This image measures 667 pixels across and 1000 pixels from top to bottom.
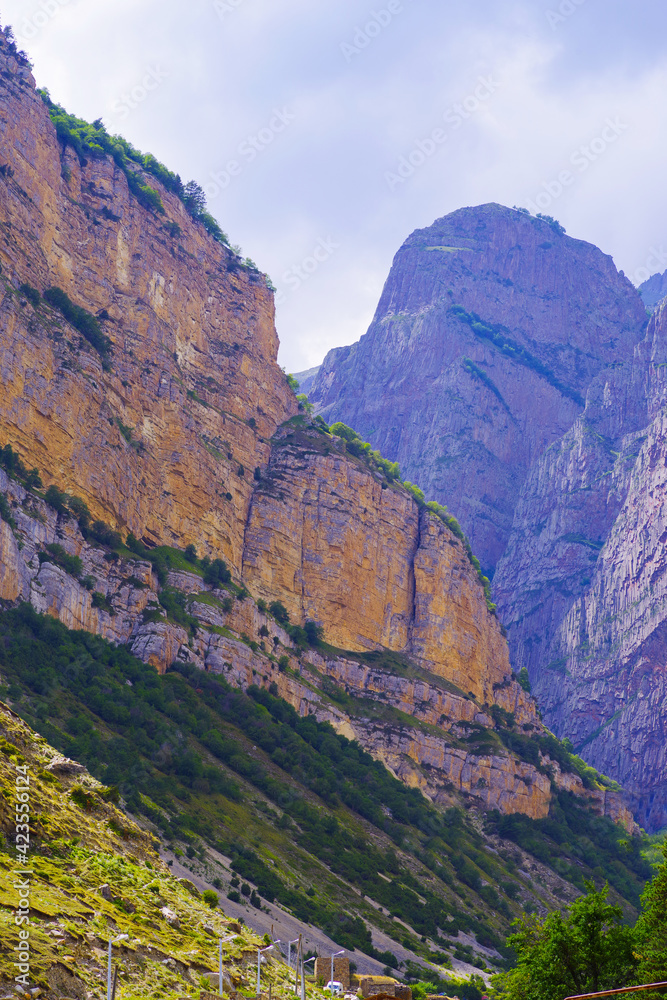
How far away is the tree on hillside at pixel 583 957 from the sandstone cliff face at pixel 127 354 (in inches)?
2600

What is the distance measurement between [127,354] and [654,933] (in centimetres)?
9014

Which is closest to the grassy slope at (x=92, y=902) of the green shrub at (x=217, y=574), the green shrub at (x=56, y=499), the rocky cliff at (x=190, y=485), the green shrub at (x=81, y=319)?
the rocky cliff at (x=190, y=485)

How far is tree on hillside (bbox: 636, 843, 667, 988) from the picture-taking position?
33.2 m

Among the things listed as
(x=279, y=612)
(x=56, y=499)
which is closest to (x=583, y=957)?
(x=56, y=499)

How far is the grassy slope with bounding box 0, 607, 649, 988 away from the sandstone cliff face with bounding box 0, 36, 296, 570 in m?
20.3

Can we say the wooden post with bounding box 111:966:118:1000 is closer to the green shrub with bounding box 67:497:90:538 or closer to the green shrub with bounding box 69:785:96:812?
the green shrub with bounding box 69:785:96:812

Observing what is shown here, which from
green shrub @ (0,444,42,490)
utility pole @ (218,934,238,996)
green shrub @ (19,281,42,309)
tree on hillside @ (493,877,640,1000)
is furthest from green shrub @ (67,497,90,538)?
tree on hillside @ (493,877,640,1000)

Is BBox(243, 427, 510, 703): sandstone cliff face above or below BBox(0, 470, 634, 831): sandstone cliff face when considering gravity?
above

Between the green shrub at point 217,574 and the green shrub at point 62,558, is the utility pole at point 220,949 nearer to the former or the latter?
the green shrub at point 62,558

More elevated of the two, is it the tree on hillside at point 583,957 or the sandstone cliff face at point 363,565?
the sandstone cliff face at point 363,565

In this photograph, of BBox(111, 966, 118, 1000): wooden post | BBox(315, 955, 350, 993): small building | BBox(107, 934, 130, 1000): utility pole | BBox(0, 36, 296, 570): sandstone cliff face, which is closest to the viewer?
BBox(107, 934, 130, 1000): utility pole

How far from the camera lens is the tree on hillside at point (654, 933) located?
1307 inches

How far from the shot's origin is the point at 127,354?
113438mm

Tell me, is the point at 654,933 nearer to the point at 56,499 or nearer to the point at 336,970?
the point at 336,970
